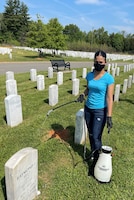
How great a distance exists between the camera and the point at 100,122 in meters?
3.53

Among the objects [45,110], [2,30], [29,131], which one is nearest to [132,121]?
[45,110]

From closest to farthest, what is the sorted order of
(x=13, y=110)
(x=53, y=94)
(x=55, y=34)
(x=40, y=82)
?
(x=13, y=110), (x=53, y=94), (x=40, y=82), (x=55, y=34)

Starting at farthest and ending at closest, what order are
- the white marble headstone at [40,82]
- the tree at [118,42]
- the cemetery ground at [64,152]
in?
the tree at [118,42]
the white marble headstone at [40,82]
the cemetery ground at [64,152]

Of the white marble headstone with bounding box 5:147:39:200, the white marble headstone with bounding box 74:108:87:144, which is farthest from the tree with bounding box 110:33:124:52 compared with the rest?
the white marble headstone with bounding box 5:147:39:200

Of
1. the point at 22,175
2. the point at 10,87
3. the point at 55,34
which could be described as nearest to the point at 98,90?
the point at 22,175

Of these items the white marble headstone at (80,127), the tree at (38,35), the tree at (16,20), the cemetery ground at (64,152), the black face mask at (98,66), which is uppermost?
the tree at (16,20)

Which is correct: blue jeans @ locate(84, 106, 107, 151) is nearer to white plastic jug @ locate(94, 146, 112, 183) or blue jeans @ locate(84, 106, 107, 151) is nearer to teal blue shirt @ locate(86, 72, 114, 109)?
teal blue shirt @ locate(86, 72, 114, 109)

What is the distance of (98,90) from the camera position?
3371 millimetres

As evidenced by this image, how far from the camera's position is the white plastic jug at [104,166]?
131 inches

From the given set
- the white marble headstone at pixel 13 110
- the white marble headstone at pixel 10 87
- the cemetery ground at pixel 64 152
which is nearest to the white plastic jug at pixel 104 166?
the cemetery ground at pixel 64 152

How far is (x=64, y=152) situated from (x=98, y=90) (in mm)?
1855

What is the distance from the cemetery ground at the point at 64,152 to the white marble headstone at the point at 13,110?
0.18 meters

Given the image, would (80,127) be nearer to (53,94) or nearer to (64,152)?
(64,152)

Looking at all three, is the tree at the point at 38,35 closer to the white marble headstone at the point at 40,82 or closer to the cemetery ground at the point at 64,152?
the white marble headstone at the point at 40,82
